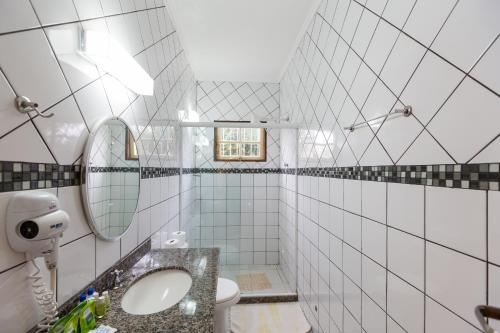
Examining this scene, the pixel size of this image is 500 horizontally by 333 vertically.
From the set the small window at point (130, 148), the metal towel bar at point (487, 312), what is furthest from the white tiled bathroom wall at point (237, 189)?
the metal towel bar at point (487, 312)

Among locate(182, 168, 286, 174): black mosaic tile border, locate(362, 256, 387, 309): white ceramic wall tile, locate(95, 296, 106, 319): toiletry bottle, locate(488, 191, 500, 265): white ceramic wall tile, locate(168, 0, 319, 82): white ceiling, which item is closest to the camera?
locate(488, 191, 500, 265): white ceramic wall tile

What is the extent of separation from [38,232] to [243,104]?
3034mm

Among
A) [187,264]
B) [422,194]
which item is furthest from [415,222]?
[187,264]

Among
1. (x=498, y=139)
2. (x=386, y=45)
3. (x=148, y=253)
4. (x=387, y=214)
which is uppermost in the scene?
(x=386, y=45)

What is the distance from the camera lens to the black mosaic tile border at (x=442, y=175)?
0.64 m

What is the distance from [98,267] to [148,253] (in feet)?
1.83

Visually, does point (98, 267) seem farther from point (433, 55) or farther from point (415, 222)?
point (433, 55)

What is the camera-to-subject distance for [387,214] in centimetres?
105

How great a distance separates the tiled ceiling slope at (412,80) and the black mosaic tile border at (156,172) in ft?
3.96

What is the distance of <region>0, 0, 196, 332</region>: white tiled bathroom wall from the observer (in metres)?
0.60

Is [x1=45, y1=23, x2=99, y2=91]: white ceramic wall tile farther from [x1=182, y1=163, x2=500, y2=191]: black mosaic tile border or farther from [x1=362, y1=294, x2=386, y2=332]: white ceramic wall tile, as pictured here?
[x1=362, y1=294, x2=386, y2=332]: white ceramic wall tile

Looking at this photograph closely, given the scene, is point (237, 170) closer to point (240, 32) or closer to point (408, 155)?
point (240, 32)

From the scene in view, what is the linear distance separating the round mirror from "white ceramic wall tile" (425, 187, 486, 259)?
47.0 inches

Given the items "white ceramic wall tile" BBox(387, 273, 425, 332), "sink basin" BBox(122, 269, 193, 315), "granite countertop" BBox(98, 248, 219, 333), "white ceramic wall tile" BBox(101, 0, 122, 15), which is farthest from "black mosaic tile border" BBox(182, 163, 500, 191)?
"white ceramic wall tile" BBox(101, 0, 122, 15)
